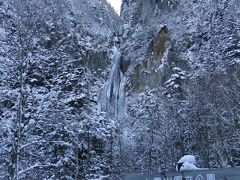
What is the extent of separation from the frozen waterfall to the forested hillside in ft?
0.43

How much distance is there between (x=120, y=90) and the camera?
43844 millimetres

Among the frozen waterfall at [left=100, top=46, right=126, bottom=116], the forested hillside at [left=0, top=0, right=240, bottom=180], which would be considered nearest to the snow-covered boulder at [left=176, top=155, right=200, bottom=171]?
the forested hillside at [left=0, top=0, right=240, bottom=180]

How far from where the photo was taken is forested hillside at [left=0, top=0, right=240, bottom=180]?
13.2 m

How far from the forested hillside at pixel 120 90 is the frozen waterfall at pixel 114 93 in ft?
0.43

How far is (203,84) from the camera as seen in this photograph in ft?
85.2

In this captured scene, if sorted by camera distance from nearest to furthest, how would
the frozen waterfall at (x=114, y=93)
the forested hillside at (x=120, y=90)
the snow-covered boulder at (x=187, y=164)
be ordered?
the snow-covered boulder at (x=187, y=164) < the forested hillside at (x=120, y=90) < the frozen waterfall at (x=114, y=93)

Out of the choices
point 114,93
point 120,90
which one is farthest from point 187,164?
point 120,90

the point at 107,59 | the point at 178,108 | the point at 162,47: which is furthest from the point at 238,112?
the point at 107,59

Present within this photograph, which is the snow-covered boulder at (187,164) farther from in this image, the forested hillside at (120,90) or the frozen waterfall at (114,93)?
the frozen waterfall at (114,93)

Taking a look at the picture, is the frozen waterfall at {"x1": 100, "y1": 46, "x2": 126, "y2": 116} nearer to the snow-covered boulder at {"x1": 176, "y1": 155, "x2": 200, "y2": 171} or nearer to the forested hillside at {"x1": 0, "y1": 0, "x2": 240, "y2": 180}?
the forested hillside at {"x1": 0, "y1": 0, "x2": 240, "y2": 180}

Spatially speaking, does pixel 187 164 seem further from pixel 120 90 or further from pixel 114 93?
pixel 120 90

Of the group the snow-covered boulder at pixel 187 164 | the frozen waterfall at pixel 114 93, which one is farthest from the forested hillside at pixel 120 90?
the snow-covered boulder at pixel 187 164

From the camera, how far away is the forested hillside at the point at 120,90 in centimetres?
1322

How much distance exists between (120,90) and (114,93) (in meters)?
0.96
